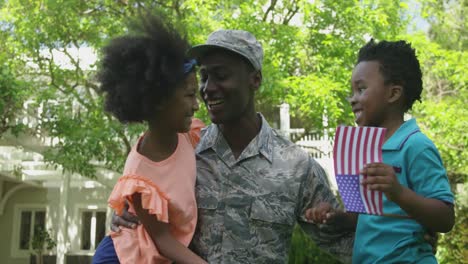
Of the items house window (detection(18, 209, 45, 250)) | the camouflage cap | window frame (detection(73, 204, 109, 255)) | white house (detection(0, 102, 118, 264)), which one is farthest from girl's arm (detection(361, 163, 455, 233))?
house window (detection(18, 209, 45, 250))

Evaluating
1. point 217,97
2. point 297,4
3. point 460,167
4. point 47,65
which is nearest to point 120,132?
point 47,65

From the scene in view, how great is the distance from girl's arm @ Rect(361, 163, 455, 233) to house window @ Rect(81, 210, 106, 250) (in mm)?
16888

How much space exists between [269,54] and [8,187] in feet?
37.5

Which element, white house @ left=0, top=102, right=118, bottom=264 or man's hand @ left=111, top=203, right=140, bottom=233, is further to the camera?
white house @ left=0, top=102, right=118, bottom=264

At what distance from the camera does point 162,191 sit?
8.93ft

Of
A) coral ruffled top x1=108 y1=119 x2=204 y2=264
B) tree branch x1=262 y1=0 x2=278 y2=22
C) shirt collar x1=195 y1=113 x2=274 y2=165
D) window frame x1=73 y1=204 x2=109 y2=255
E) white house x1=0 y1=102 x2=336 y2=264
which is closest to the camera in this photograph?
coral ruffled top x1=108 y1=119 x2=204 y2=264

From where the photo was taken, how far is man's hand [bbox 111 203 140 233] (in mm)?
2826

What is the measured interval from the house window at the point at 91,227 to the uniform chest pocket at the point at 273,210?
53.5 ft

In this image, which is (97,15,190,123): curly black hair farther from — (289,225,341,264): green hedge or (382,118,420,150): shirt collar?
(289,225,341,264): green hedge

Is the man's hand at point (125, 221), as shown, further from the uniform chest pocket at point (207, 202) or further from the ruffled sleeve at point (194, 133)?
the ruffled sleeve at point (194, 133)

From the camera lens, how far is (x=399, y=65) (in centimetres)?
288

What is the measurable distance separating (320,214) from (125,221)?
84 cm

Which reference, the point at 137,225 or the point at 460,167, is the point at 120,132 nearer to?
the point at 460,167

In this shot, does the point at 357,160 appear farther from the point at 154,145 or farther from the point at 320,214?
the point at 154,145
